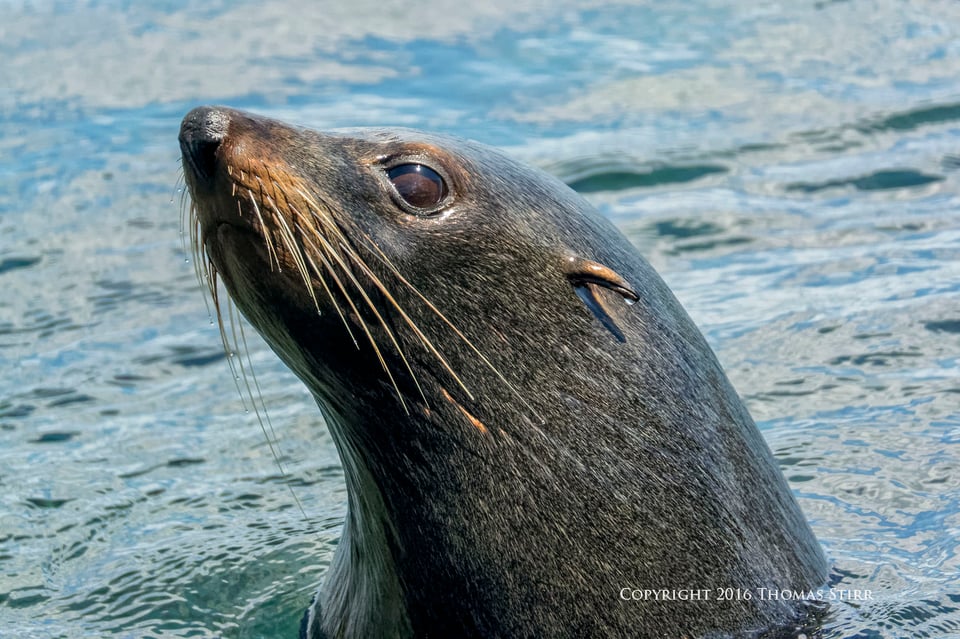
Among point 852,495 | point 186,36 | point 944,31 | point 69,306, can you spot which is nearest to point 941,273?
point 852,495

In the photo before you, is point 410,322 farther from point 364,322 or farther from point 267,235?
point 267,235

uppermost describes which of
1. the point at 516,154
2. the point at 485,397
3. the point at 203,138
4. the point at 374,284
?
the point at 203,138

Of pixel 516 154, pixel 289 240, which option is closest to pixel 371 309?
pixel 289 240

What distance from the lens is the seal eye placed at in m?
3.69

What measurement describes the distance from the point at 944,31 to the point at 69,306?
8964 millimetres

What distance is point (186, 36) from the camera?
14.5 m

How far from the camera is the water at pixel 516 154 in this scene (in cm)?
544

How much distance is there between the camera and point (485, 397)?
3.74 m

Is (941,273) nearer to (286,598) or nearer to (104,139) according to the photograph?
(286,598)

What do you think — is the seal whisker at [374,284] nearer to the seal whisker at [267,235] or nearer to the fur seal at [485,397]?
the fur seal at [485,397]

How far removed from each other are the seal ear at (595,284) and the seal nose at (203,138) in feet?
3.43

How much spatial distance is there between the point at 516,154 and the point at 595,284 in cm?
715
